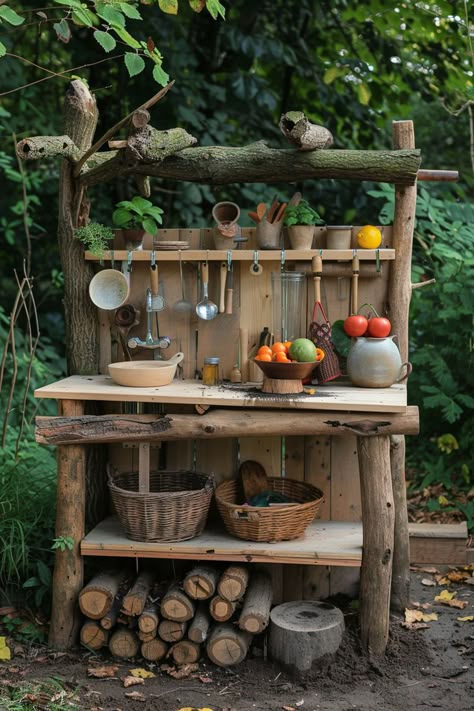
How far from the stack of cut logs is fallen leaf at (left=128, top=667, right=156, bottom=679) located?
0.27 ft

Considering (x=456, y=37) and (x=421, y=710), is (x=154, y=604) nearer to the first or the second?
(x=421, y=710)

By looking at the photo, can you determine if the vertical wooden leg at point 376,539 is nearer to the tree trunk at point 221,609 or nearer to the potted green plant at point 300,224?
the tree trunk at point 221,609

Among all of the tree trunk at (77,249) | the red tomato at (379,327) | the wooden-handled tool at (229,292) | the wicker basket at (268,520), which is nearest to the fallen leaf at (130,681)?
the wicker basket at (268,520)

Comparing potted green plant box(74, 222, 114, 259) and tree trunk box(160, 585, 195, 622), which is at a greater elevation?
potted green plant box(74, 222, 114, 259)

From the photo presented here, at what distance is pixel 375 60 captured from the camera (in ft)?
25.1

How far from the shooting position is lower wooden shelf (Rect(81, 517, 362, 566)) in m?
4.13

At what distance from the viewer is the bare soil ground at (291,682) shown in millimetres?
3783

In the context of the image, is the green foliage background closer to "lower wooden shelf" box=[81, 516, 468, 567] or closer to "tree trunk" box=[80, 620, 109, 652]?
"lower wooden shelf" box=[81, 516, 468, 567]

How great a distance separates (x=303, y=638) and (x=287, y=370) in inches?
47.4

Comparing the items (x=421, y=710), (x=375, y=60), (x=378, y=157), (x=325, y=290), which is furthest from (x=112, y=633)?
(x=375, y=60)

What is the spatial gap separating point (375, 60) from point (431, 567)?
4.45m

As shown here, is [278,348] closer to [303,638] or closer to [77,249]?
[77,249]

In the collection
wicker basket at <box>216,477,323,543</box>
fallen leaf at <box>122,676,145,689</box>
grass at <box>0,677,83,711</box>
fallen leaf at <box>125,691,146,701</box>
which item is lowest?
fallen leaf at <box>125,691,146,701</box>

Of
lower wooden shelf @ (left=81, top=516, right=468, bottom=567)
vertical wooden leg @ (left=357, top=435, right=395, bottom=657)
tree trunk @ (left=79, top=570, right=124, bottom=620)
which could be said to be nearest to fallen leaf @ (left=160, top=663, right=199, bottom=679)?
tree trunk @ (left=79, top=570, right=124, bottom=620)
